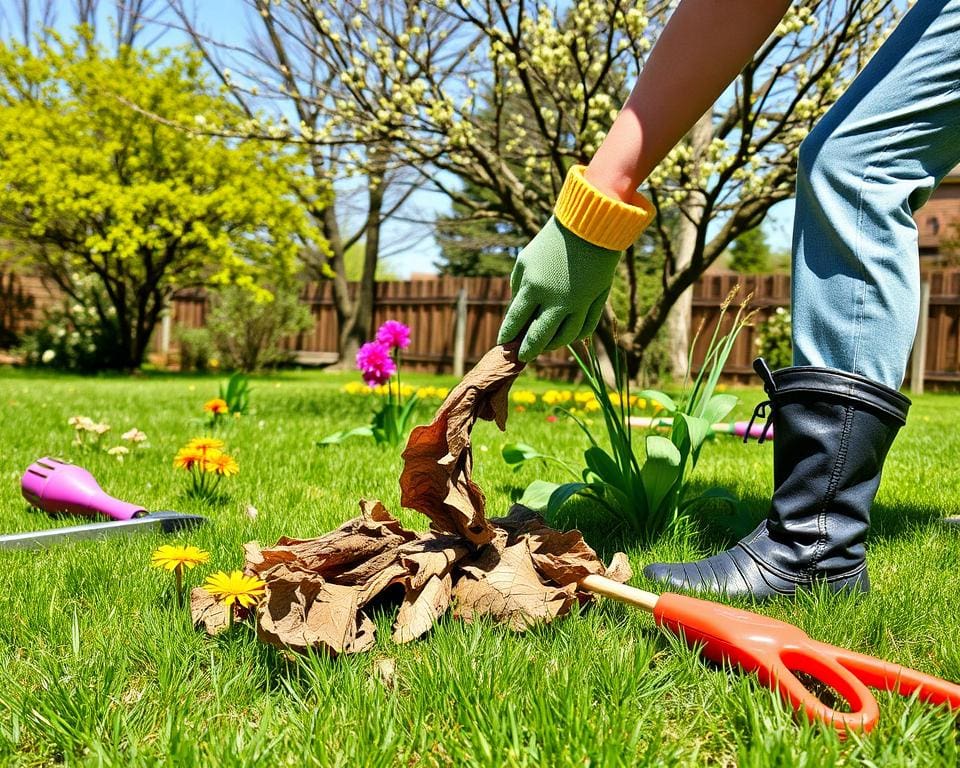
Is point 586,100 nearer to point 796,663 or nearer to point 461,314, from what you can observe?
point 796,663

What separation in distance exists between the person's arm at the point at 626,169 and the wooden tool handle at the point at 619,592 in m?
0.43

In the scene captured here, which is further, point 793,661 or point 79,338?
point 79,338

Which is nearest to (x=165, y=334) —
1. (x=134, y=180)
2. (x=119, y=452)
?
(x=134, y=180)

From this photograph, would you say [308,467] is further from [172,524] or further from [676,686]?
[676,686]

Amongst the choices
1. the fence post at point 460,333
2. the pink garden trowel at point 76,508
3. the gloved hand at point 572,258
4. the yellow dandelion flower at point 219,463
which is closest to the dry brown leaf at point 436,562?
the gloved hand at point 572,258

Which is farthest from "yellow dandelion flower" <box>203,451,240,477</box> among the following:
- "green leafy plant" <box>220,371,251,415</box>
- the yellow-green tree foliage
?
the yellow-green tree foliage

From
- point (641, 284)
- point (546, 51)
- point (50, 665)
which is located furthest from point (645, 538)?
point (641, 284)

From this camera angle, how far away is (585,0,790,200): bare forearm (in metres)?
1.47

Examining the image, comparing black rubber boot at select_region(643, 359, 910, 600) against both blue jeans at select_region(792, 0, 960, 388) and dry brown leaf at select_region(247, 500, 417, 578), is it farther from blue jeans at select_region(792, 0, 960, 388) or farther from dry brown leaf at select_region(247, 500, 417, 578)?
dry brown leaf at select_region(247, 500, 417, 578)

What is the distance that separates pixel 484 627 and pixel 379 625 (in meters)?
0.18

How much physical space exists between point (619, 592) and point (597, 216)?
25.9 inches

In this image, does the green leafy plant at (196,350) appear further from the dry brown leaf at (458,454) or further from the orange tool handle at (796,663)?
the orange tool handle at (796,663)

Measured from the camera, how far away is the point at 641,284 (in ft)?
36.9

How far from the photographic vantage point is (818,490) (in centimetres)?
152
